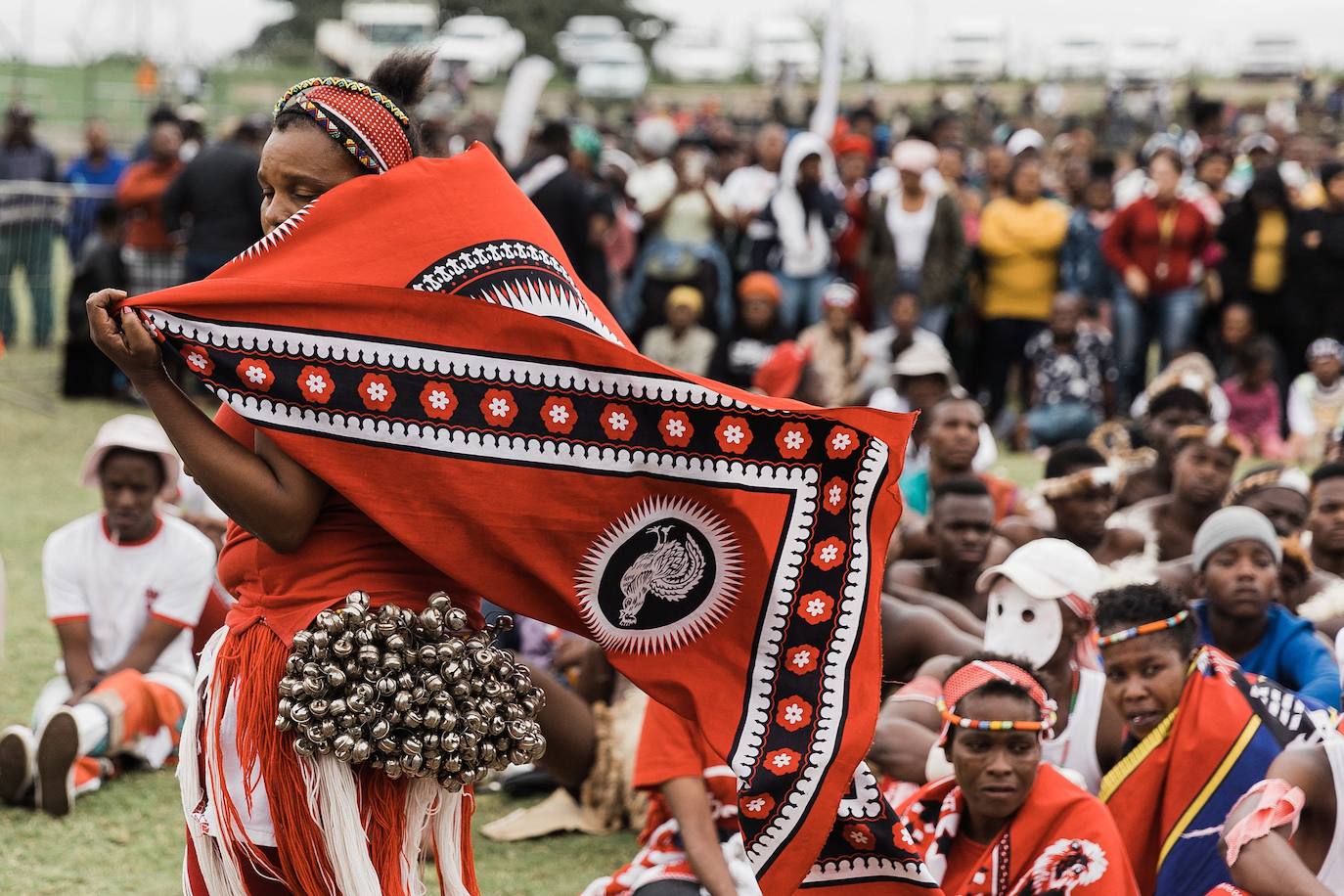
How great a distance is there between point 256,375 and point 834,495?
1044 millimetres

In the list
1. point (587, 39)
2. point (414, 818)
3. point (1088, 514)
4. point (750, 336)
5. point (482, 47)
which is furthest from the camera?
point (587, 39)

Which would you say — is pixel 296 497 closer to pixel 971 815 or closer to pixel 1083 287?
pixel 971 815

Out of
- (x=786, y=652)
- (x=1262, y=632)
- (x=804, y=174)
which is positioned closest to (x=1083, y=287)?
(x=804, y=174)

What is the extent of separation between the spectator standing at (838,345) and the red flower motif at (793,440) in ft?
27.3

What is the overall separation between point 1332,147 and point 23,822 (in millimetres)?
21114

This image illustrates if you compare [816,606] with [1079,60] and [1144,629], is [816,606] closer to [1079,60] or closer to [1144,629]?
[1144,629]

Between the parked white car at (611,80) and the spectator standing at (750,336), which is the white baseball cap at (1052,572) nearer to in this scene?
the spectator standing at (750,336)

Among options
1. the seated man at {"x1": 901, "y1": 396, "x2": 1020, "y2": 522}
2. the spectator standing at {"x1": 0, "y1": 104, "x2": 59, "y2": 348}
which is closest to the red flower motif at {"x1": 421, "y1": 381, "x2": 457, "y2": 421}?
the seated man at {"x1": 901, "y1": 396, "x2": 1020, "y2": 522}

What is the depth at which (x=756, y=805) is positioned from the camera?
310 centimetres

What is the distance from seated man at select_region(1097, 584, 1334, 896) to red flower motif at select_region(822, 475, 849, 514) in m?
1.72

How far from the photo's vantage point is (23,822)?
216 inches

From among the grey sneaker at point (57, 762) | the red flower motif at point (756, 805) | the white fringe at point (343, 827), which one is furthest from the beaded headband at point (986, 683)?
the grey sneaker at point (57, 762)

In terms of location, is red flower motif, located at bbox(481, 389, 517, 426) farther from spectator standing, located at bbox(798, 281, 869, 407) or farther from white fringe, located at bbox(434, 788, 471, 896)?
spectator standing, located at bbox(798, 281, 869, 407)

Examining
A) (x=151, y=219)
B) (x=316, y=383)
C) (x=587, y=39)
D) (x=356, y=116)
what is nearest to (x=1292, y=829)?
(x=316, y=383)
